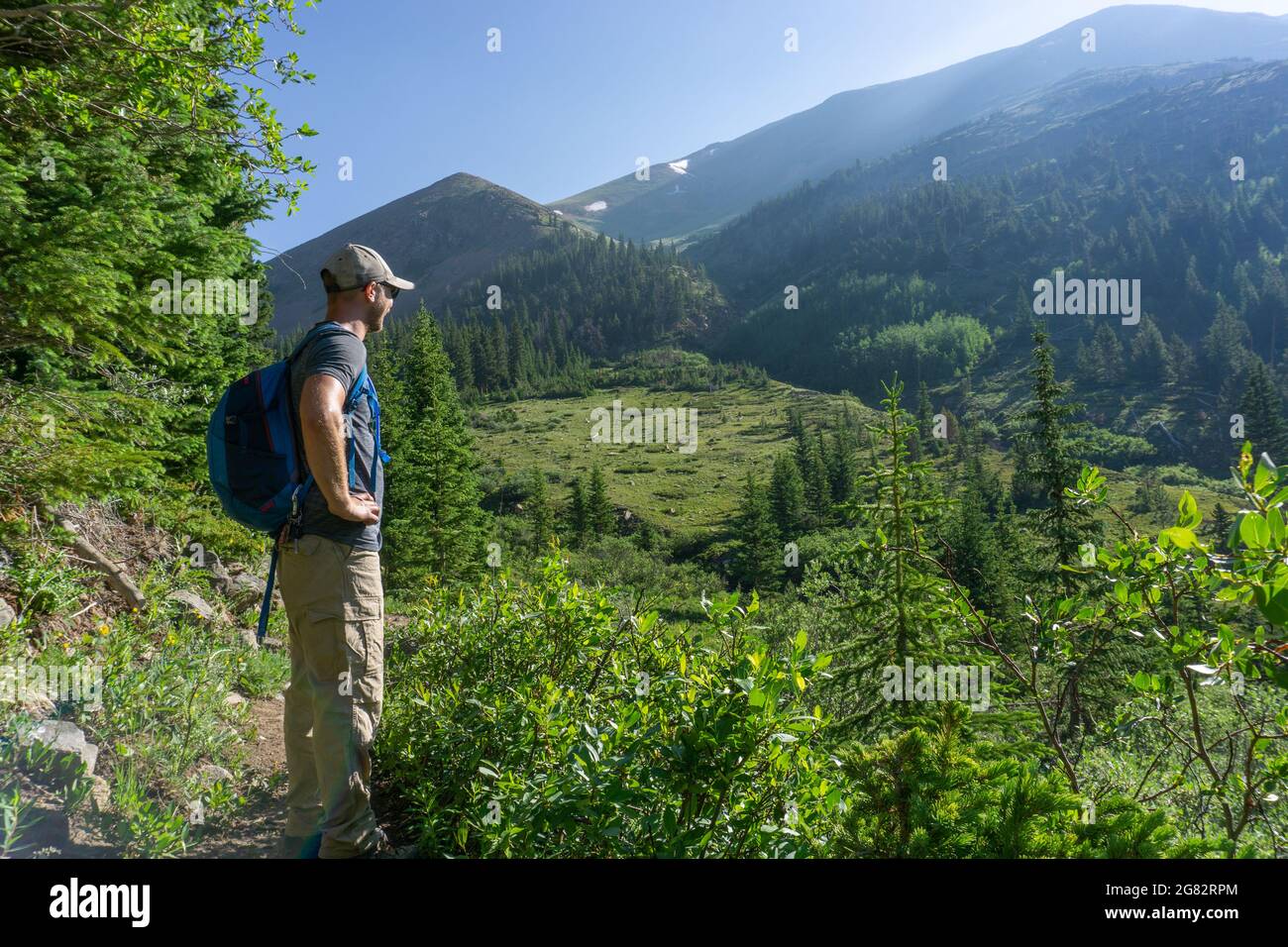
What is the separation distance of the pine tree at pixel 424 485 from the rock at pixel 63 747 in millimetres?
20477

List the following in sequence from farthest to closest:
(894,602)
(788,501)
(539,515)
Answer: (788,501)
(539,515)
(894,602)

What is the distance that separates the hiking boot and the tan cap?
2461mm

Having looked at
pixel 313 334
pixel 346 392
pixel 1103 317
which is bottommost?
pixel 346 392

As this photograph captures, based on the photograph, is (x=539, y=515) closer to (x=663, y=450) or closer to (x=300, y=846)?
(x=300, y=846)

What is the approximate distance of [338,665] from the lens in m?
2.92

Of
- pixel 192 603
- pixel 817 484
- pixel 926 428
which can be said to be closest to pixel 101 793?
pixel 192 603

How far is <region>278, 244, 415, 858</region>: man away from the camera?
2812 millimetres

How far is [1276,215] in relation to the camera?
16388 cm

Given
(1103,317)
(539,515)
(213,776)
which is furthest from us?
(1103,317)

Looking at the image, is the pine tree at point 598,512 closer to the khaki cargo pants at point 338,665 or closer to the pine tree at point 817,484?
the pine tree at point 817,484

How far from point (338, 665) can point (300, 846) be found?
3.03 feet

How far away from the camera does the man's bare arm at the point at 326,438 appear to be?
9.10ft

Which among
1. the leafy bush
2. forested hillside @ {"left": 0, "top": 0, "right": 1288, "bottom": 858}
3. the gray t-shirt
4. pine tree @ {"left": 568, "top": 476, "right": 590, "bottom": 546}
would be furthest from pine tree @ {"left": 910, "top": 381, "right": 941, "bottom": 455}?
the gray t-shirt
